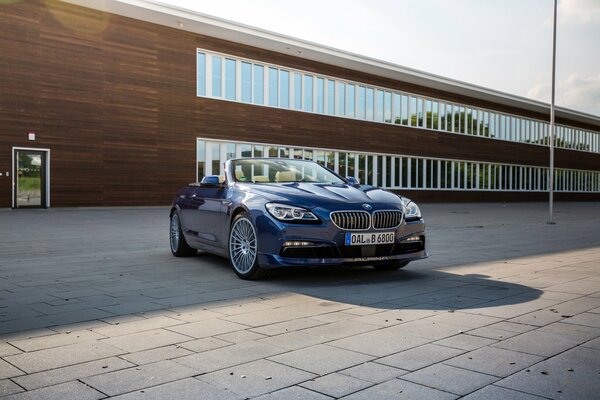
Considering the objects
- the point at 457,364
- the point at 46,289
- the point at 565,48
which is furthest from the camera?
the point at 565,48

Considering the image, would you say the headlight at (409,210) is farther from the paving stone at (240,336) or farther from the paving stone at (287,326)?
the paving stone at (240,336)

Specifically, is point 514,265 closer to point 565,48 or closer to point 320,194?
point 320,194

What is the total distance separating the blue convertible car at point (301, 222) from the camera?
6.75 meters

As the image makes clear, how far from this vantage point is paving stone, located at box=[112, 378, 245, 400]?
3.17 m

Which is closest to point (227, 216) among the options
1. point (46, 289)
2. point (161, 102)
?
Result: point (46, 289)

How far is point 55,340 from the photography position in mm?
4406

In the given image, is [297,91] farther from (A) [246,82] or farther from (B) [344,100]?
(B) [344,100]

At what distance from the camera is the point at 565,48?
72.7 feet

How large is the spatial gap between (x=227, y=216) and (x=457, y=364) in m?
4.46

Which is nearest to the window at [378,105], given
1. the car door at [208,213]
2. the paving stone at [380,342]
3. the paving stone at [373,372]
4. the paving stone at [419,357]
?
the car door at [208,213]

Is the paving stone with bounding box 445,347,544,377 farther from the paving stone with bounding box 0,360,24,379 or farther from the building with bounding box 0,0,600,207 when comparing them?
the building with bounding box 0,0,600,207

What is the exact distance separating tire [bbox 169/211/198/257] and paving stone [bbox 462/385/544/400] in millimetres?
6764

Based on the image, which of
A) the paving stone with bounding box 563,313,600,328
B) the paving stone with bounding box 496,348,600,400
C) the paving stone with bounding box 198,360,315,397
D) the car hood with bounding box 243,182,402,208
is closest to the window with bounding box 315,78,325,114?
the car hood with bounding box 243,182,402,208

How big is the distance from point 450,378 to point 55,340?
106 inches
